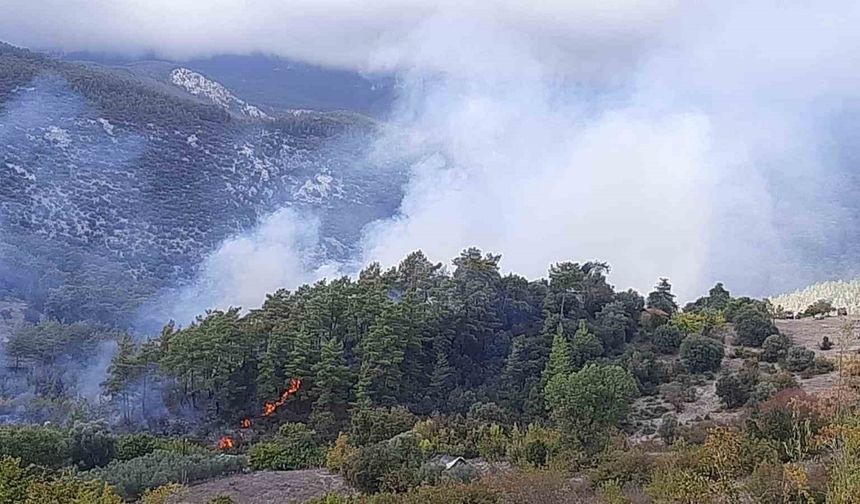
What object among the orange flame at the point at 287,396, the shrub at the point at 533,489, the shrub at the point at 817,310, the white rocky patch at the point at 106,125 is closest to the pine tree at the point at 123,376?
the orange flame at the point at 287,396

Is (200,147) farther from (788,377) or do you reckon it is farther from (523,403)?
(788,377)

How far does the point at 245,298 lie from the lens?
3825 centimetres

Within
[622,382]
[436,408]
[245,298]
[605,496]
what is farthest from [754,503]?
[245,298]

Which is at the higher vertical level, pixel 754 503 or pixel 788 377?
pixel 788 377

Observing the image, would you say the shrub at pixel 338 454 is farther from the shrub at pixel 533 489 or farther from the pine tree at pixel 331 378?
the shrub at pixel 533 489

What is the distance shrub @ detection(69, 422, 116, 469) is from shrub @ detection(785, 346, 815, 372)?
49.4 ft

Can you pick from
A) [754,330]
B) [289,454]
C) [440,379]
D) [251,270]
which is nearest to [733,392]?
[754,330]

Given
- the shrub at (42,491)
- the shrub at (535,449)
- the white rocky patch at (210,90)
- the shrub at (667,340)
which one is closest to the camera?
the shrub at (42,491)

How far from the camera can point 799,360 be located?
20031 millimetres

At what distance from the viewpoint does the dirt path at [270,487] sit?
509 inches

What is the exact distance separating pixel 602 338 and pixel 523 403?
350cm

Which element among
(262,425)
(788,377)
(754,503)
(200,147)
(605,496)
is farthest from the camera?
(200,147)

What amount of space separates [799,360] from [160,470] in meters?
14.5

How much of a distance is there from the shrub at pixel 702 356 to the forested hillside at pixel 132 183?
Result: 2194 cm
